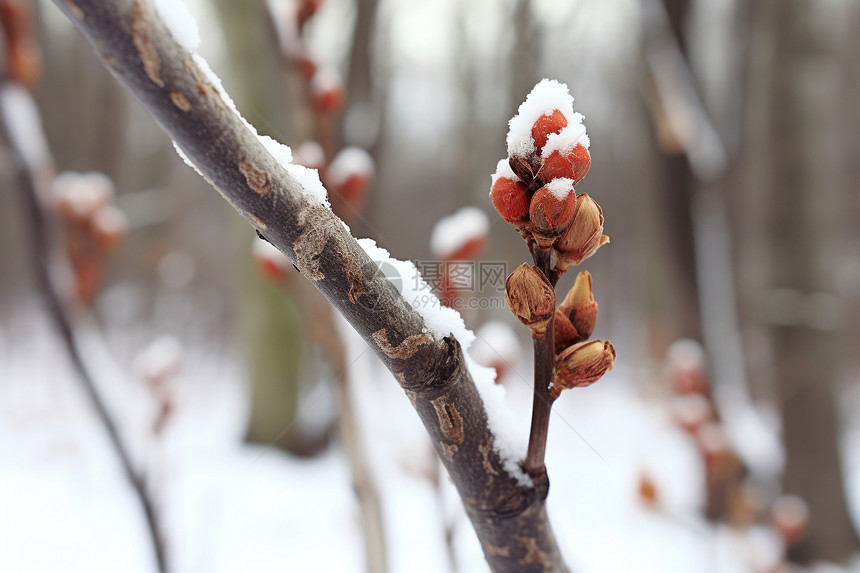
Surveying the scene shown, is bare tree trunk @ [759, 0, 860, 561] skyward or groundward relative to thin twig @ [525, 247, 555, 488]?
skyward

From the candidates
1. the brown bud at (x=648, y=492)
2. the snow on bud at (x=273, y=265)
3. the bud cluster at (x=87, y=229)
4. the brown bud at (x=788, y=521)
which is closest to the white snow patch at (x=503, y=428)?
the snow on bud at (x=273, y=265)

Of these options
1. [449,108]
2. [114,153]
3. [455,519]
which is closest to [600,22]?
[449,108]

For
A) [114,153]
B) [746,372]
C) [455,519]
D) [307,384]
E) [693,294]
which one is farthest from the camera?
[114,153]

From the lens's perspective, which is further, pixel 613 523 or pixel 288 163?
pixel 613 523

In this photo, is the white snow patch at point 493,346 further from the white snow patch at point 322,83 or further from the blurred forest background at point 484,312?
the white snow patch at point 322,83

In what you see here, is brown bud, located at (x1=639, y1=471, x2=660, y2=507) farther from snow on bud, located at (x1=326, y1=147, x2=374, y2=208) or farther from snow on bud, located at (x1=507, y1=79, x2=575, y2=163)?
snow on bud, located at (x1=507, y1=79, x2=575, y2=163)

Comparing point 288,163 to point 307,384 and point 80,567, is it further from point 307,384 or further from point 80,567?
point 307,384

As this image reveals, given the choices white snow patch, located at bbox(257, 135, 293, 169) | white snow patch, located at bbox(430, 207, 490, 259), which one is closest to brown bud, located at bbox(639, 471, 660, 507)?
white snow patch, located at bbox(430, 207, 490, 259)
